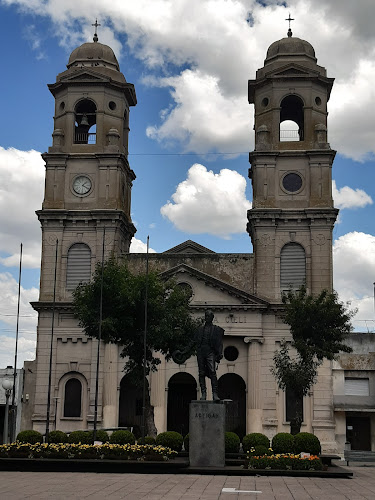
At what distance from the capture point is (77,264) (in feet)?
171

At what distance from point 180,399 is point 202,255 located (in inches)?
389

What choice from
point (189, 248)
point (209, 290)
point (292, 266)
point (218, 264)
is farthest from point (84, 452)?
point (189, 248)

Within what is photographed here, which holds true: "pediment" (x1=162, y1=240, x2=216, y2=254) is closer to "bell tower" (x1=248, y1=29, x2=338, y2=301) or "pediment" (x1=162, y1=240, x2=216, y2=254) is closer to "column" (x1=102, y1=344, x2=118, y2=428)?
"bell tower" (x1=248, y1=29, x2=338, y2=301)

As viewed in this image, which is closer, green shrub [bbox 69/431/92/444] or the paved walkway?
the paved walkway

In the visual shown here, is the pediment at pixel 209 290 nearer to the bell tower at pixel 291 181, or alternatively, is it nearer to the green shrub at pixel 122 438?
the bell tower at pixel 291 181

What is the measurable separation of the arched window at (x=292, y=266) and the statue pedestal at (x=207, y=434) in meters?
25.3

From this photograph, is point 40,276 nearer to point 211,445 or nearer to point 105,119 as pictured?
point 105,119

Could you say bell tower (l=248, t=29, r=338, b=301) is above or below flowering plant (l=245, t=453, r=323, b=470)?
above

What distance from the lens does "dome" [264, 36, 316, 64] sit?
5456 centimetres

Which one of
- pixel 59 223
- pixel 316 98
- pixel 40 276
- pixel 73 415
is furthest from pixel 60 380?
pixel 316 98

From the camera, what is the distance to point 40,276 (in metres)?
51.8

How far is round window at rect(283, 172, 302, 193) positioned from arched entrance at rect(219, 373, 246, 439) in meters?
12.9

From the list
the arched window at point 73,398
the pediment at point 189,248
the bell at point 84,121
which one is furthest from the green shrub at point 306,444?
the bell at point 84,121

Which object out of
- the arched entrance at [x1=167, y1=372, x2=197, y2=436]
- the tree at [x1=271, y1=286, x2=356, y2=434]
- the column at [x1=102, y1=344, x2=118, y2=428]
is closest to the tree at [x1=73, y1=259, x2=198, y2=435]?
the tree at [x1=271, y1=286, x2=356, y2=434]
